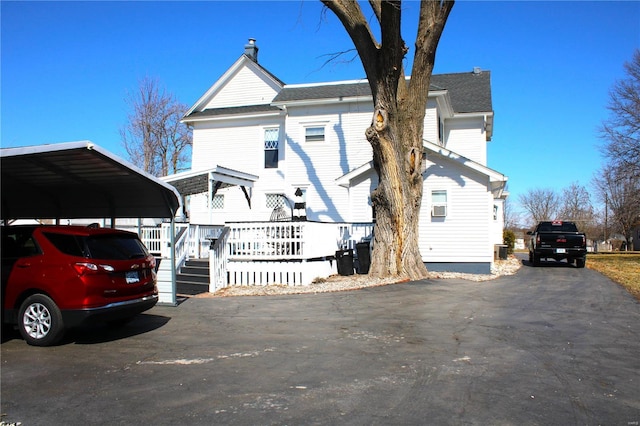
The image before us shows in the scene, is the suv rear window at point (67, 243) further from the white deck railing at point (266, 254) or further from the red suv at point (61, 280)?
the white deck railing at point (266, 254)

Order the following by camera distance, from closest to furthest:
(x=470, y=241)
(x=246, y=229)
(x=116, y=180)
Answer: (x=116, y=180) < (x=246, y=229) < (x=470, y=241)

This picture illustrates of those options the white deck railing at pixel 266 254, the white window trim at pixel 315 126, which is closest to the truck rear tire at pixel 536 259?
the white window trim at pixel 315 126

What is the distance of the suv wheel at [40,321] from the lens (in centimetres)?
684

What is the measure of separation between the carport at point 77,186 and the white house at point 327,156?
518 centimetres

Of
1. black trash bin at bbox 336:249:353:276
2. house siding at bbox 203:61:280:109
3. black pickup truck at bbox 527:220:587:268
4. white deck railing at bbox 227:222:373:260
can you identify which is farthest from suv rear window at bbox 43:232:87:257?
black pickup truck at bbox 527:220:587:268

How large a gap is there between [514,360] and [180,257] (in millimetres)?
10570

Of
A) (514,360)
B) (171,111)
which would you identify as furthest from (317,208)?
(171,111)

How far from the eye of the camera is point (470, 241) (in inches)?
687

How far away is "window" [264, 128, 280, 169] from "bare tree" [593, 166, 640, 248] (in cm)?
2157

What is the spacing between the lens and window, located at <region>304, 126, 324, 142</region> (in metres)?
21.1

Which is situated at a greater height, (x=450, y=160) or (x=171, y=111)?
(x=171, y=111)

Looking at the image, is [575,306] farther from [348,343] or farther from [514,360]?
[348,343]

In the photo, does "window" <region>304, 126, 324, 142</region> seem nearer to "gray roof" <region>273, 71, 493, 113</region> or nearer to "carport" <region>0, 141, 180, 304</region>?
"gray roof" <region>273, 71, 493, 113</region>

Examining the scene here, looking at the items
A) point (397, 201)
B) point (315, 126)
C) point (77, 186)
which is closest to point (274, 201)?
point (315, 126)
